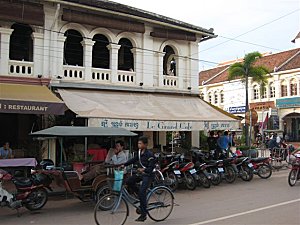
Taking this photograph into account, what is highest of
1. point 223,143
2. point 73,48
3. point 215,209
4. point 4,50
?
point 73,48

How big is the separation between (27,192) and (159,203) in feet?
9.93

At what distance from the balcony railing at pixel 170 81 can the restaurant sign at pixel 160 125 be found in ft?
10.8

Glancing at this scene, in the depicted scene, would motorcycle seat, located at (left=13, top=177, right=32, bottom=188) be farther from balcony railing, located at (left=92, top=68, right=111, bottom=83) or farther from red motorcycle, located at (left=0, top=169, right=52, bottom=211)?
balcony railing, located at (left=92, top=68, right=111, bottom=83)

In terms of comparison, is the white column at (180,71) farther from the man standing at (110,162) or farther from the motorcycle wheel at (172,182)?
the man standing at (110,162)

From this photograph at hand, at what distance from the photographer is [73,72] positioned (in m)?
13.9

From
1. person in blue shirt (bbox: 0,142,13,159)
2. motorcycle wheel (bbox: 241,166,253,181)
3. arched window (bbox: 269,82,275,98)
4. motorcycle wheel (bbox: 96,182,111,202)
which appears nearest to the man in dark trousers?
motorcycle wheel (bbox: 96,182,111,202)

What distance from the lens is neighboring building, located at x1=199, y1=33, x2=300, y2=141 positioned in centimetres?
3531

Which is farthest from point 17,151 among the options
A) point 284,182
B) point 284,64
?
point 284,64

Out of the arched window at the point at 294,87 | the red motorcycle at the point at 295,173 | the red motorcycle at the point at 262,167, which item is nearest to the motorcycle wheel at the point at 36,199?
the red motorcycle at the point at 295,173

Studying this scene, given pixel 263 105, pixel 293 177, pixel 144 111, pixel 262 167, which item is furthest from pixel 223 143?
pixel 263 105

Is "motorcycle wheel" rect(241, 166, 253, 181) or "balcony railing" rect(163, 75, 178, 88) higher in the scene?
"balcony railing" rect(163, 75, 178, 88)

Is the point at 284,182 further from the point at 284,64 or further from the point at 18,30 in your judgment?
the point at 284,64

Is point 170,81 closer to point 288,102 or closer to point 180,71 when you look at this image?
point 180,71

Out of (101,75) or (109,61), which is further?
(109,61)
